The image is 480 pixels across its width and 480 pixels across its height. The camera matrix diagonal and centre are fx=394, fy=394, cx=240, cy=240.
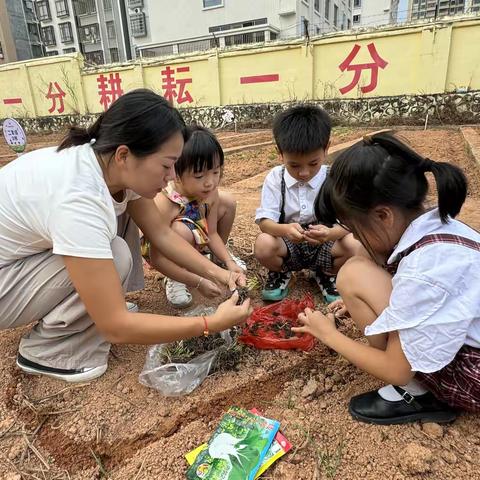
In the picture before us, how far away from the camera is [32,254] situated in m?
1.53

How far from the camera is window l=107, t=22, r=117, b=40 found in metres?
26.7

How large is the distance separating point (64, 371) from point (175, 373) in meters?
0.48

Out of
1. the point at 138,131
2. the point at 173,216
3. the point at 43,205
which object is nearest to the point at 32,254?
the point at 43,205

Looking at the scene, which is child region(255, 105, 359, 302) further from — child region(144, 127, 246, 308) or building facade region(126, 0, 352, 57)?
building facade region(126, 0, 352, 57)

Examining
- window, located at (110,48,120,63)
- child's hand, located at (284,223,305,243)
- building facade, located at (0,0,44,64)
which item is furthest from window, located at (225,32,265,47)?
child's hand, located at (284,223,305,243)

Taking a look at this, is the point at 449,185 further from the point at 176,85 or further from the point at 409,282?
the point at 176,85

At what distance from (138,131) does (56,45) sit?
111ft

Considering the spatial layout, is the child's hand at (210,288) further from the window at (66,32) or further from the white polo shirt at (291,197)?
the window at (66,32)

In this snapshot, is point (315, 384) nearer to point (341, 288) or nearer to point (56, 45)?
point (341, 288)

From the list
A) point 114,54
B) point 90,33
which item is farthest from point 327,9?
point 90,33

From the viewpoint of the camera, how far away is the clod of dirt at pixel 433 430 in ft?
4.16

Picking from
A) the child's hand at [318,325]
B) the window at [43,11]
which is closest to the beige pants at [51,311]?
the child's hand at [318,325]

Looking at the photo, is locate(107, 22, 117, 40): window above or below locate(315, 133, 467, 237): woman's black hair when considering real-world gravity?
above

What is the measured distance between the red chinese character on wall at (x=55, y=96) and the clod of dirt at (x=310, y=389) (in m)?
14.2
